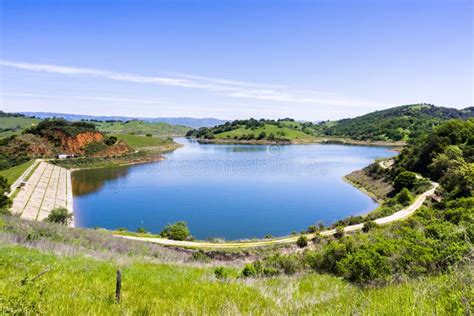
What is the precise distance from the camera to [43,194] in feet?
146

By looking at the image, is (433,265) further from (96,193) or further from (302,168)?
(302,168)

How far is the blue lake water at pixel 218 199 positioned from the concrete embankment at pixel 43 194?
198cm

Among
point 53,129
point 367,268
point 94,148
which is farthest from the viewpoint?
point 94,148

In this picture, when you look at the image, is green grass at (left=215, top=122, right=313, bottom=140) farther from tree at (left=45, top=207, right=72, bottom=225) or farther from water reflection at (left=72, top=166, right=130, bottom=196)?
tree at (left=45, top=207, right=72, bottom=225)

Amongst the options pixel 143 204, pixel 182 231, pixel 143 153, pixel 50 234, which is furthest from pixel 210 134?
pixel 50 234

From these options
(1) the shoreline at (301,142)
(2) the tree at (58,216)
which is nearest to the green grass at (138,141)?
(1) the shoreline at (301,142)

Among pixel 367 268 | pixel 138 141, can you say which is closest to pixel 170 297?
pixel 367 268

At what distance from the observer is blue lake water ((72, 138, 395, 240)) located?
3716cm

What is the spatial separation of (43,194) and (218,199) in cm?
2545

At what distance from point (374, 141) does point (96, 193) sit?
134 m

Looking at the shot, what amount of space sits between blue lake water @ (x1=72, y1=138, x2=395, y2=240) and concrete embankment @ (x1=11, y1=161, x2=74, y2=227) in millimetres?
1982

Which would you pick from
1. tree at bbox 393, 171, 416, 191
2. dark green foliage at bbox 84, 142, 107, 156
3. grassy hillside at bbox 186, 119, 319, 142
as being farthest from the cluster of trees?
grassy hillside at bbox 186, 119, 319, 142

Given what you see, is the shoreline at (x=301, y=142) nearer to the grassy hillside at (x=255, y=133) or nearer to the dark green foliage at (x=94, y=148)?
the grassy hillside at (x=255, y=133)

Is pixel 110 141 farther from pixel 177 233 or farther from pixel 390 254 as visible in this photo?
pixel 390 254
